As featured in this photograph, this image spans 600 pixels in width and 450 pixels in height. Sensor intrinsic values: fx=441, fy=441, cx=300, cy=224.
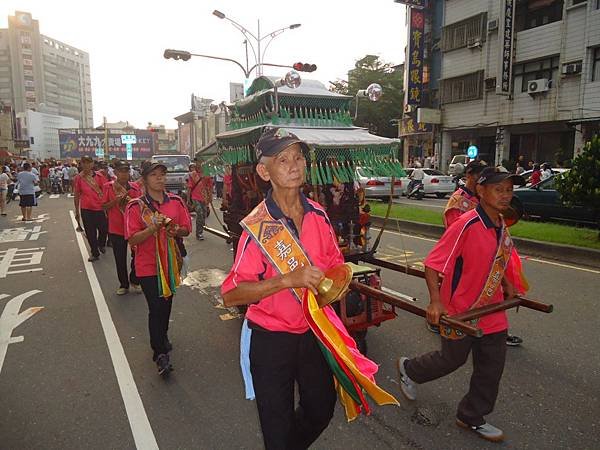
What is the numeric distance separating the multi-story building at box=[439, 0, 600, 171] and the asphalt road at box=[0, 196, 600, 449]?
16.1 metres

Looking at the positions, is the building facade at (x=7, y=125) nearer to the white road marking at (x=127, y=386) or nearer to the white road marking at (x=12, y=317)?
the white road marking at (x=12, y=317)

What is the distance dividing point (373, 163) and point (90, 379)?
3238mm

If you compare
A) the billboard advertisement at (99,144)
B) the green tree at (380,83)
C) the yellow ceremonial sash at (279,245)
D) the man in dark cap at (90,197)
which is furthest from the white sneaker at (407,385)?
the billboard advertisement at (99,144)

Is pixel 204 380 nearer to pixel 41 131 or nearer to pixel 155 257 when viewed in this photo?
pixel 155 257

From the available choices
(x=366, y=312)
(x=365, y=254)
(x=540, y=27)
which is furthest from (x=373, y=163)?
(x=540, y=27)

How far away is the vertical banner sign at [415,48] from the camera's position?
81.2 ft

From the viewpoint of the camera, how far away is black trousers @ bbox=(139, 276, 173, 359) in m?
3.74

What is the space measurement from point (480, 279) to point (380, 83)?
29.4 meters

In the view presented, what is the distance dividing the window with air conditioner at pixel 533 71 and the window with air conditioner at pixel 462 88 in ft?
6.53

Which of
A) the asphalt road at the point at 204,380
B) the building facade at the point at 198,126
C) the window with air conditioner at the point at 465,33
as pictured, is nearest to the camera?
the asphalt road at the point at 204,380

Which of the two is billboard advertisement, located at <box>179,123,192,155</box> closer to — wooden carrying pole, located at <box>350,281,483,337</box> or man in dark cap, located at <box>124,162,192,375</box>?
man in dark cap, located at <box>124,162,192,375</box>

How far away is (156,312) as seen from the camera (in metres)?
3.74

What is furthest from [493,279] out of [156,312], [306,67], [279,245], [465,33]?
[465,33]

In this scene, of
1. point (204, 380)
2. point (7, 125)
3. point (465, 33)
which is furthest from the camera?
point (7, 125)
